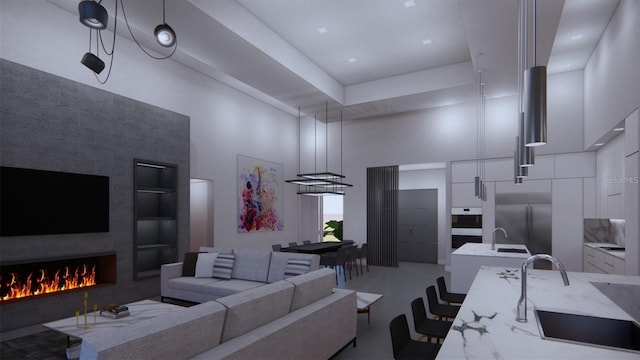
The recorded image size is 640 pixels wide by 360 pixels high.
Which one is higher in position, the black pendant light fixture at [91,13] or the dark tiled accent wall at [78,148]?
the black pendant light fixture at [91,13]

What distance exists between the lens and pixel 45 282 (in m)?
5.14

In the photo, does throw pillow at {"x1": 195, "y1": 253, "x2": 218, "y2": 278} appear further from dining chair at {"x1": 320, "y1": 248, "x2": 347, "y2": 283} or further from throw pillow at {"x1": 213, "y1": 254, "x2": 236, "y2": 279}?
dining chair at {"x1": 320, "y1": 248, "x2": 347, "y2": 283}

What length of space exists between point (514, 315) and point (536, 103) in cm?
122

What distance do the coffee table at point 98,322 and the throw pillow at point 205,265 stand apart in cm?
134

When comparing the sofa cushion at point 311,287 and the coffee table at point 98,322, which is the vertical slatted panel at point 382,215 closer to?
the sofa cushion at point 311,287

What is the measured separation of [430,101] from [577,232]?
14.3ft

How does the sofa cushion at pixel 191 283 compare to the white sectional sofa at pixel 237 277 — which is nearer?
the white sectional sofa at pixel 237 277

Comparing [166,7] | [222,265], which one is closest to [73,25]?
[166,7]

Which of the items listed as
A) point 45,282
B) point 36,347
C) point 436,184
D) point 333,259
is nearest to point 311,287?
point 36,347

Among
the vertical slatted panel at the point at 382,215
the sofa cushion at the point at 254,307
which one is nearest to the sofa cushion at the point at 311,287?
the sofa cushion at the point at 254,307

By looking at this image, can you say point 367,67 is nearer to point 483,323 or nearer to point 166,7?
point 166,7

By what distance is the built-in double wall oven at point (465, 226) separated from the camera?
8.73m

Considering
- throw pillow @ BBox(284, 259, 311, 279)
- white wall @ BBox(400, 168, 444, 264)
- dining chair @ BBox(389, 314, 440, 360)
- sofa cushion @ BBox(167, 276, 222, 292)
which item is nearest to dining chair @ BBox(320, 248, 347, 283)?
throw pillow @ BBox(284, 259, 311, 279)

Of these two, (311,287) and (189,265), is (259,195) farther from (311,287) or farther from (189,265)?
(311,287)
